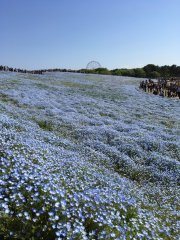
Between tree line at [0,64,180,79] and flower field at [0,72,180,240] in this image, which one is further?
tree line at [0,64,180,79]

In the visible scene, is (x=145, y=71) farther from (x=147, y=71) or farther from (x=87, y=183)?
(x=87, y=183)

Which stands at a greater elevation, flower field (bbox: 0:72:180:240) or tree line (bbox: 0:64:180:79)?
tree line (bbox: 0:64:180:79)

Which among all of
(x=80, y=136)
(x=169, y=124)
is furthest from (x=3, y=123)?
(x=169, y=124)

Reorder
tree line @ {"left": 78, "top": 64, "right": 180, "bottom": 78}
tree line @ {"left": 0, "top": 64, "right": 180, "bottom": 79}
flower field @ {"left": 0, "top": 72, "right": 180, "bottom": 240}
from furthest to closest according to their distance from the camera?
tree line @ {"left": 78, "top": 64, "right": 180, "bottom": 78} → tree line @ {"left": 0, "top": 64, "right": 180, "bottom": 79} → flower field @ {"left": 0, "top": 72, "right": 180, "bottom": 240}

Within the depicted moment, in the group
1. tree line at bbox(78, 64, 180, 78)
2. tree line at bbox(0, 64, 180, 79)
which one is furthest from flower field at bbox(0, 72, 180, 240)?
tree line at bbox(78, 64, 180, 78)

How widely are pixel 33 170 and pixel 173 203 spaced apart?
6138mm

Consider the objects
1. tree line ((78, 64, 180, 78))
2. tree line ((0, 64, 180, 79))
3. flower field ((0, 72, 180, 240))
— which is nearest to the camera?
flower field ((0, 72, 180, 240))

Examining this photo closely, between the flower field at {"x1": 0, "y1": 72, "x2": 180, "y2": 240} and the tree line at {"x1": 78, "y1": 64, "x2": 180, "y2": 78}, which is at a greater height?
the tree line at {"x1": 78, "y1": 64, "x2": 180, "y2": 78}

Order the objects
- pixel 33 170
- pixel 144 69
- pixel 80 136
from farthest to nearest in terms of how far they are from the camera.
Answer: pixel 144 69 < pixel 80 136 < pixel 33 170

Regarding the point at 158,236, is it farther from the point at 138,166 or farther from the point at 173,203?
the point at 138,166

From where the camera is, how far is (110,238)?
7.48 meters

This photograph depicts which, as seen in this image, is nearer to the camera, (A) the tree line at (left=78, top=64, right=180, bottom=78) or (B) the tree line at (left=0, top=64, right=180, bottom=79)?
(B) the tree line at (left=0, top=64, right=180, bottom=79)

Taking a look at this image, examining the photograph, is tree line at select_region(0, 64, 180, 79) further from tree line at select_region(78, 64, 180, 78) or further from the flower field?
the flower field

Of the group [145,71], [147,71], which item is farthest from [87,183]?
[147,71]
